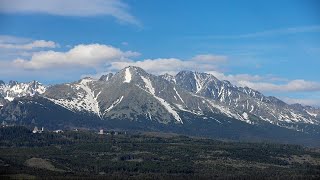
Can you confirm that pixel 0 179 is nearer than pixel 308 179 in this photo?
Yes

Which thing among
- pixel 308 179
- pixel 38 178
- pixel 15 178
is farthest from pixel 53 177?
pixel 308 179

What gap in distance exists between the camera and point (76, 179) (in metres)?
194

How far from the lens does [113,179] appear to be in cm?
19938

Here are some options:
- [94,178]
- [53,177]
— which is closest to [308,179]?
[94,178]

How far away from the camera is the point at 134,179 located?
199 meters

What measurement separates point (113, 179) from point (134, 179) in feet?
22.6

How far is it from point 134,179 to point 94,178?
1306 cm

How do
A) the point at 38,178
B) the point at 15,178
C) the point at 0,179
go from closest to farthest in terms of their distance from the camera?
1. the point at 0,179
2. the point at 15,178
3. the point at 38,178

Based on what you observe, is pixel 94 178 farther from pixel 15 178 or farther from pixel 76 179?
pixel 15 178

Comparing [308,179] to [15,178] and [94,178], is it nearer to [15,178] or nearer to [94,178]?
[94,178]

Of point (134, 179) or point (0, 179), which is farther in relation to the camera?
point (134, 179)

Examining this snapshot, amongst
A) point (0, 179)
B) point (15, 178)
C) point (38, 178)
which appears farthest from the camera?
point (38, 178)

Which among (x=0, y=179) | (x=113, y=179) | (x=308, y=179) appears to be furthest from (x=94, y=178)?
(x=308, y=179)

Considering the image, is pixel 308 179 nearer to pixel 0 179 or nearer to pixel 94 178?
pixel 94 178
